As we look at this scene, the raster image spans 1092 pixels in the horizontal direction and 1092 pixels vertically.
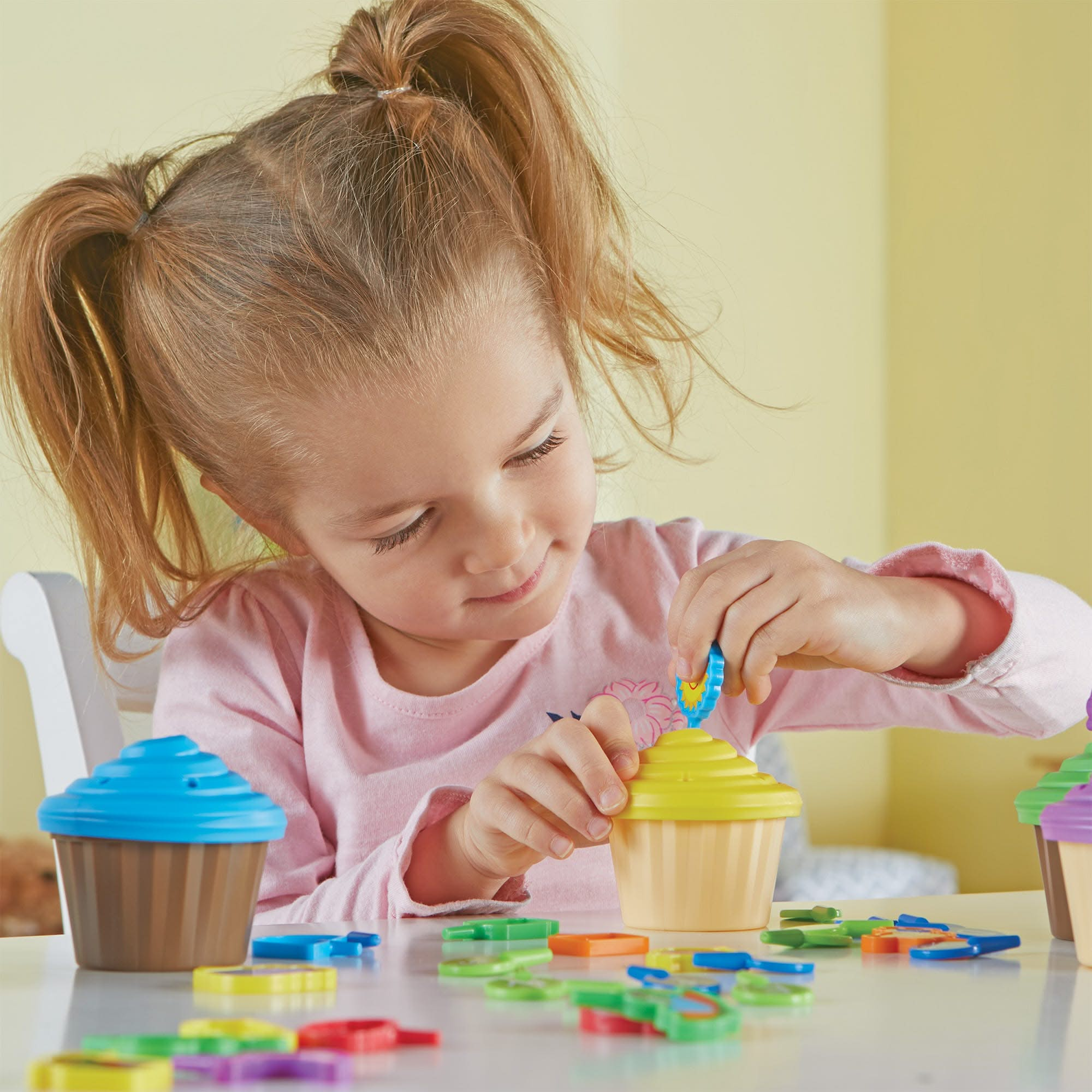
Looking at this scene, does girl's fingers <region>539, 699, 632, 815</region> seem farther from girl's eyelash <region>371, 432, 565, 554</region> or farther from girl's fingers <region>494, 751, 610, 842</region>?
girl's eyelash <region>371, 432, 565, 554</region>

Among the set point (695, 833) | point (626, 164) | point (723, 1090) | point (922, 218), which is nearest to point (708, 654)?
point (695, 833)

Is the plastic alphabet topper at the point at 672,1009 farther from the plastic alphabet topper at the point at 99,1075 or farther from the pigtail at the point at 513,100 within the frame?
the pigtail at the point at 513,100

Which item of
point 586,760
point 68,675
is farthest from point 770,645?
point 68,675

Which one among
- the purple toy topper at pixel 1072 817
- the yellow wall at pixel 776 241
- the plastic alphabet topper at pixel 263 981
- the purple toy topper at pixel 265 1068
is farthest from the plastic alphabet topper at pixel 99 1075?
the yellow wall at pixel 776 241

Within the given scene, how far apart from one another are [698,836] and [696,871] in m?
0.02

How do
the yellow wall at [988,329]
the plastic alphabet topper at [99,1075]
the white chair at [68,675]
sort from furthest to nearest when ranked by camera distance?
the yellow wall at [988,329]
the white chair at [68,675]
the plastic alphabet topper at [99,1075]

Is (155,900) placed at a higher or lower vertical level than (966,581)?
lower

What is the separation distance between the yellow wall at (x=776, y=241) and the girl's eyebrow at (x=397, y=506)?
179cm

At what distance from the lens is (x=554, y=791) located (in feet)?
2.23

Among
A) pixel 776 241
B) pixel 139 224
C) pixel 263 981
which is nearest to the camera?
pixel 263 981

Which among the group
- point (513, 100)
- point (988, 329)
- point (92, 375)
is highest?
point (988, 329)

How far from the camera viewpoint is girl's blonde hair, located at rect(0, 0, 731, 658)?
2.96 feet

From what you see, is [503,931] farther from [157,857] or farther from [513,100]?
[513,100]

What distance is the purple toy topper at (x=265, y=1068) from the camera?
346 mm
